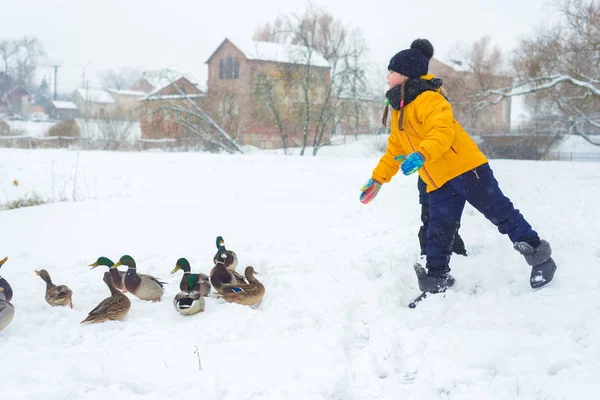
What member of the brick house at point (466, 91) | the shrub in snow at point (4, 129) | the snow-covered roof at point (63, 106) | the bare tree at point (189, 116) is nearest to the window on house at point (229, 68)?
the bare tree at point (189, 116)

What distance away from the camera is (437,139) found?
3.71 metres

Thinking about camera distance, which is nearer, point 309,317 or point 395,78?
point 309,317

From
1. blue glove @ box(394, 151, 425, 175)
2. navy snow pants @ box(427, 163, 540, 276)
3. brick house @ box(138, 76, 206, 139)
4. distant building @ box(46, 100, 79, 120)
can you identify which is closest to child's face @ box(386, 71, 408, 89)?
blue glove @ box(394, 151, 425, 175)

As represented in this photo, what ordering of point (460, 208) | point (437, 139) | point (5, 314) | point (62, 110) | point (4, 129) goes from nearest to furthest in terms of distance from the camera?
point (5, 314) → point (437, 139) → point (460, 208) → point (4, 129) → point (62, 110)

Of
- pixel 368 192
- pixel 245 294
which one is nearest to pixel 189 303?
pixel 245 294

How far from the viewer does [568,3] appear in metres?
23.1

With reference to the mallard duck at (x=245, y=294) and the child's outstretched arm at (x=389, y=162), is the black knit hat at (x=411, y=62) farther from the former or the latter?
the mallard duck at (x=245, y=294)

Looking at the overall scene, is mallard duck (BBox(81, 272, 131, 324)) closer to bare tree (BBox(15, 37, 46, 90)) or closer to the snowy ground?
the snowy ground

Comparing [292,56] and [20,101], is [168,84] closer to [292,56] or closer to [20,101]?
[292,56]

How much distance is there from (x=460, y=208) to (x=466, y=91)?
24.9m

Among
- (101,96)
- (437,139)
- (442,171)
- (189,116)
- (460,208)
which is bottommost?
(460,208)

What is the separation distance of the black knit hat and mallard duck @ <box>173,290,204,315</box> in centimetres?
237

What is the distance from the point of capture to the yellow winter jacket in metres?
3.72

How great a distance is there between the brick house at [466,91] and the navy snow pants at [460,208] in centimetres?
1744
